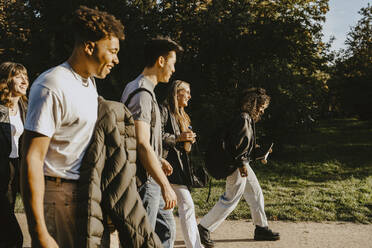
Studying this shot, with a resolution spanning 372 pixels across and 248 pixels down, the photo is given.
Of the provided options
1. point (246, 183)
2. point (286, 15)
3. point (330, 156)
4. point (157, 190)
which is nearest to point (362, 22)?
point (286, 15)

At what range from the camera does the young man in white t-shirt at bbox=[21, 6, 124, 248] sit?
70.0 inches

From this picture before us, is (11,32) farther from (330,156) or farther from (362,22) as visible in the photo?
(362,22)

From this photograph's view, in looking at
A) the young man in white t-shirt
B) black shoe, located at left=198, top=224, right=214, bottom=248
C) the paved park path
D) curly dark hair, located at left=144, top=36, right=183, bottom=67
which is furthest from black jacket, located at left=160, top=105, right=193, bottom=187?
the young man in white t-shirt

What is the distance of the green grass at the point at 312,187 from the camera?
6527 millimetres

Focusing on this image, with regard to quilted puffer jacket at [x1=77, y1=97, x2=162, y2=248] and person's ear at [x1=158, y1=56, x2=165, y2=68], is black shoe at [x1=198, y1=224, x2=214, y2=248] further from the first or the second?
quilted puffer jacket at [x1=77, y1=97, x2=162, y2=248]

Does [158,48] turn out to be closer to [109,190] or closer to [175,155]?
[175,155]

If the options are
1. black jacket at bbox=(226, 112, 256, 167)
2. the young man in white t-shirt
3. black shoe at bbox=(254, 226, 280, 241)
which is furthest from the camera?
black shoe at bbox=(254, 226, 280, 241)

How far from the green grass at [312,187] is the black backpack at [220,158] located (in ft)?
5.68

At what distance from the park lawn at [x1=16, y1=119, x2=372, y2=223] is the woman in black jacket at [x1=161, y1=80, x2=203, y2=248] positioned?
2.60 meters

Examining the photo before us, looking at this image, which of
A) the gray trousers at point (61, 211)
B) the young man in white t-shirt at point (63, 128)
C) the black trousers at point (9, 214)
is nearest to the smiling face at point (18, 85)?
the black trousers at point (9, 214)

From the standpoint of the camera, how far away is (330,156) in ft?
51.0

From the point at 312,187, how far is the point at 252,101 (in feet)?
16.1

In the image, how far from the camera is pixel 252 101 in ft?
17.0

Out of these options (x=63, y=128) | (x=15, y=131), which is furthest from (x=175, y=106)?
(x=63, y=128)
